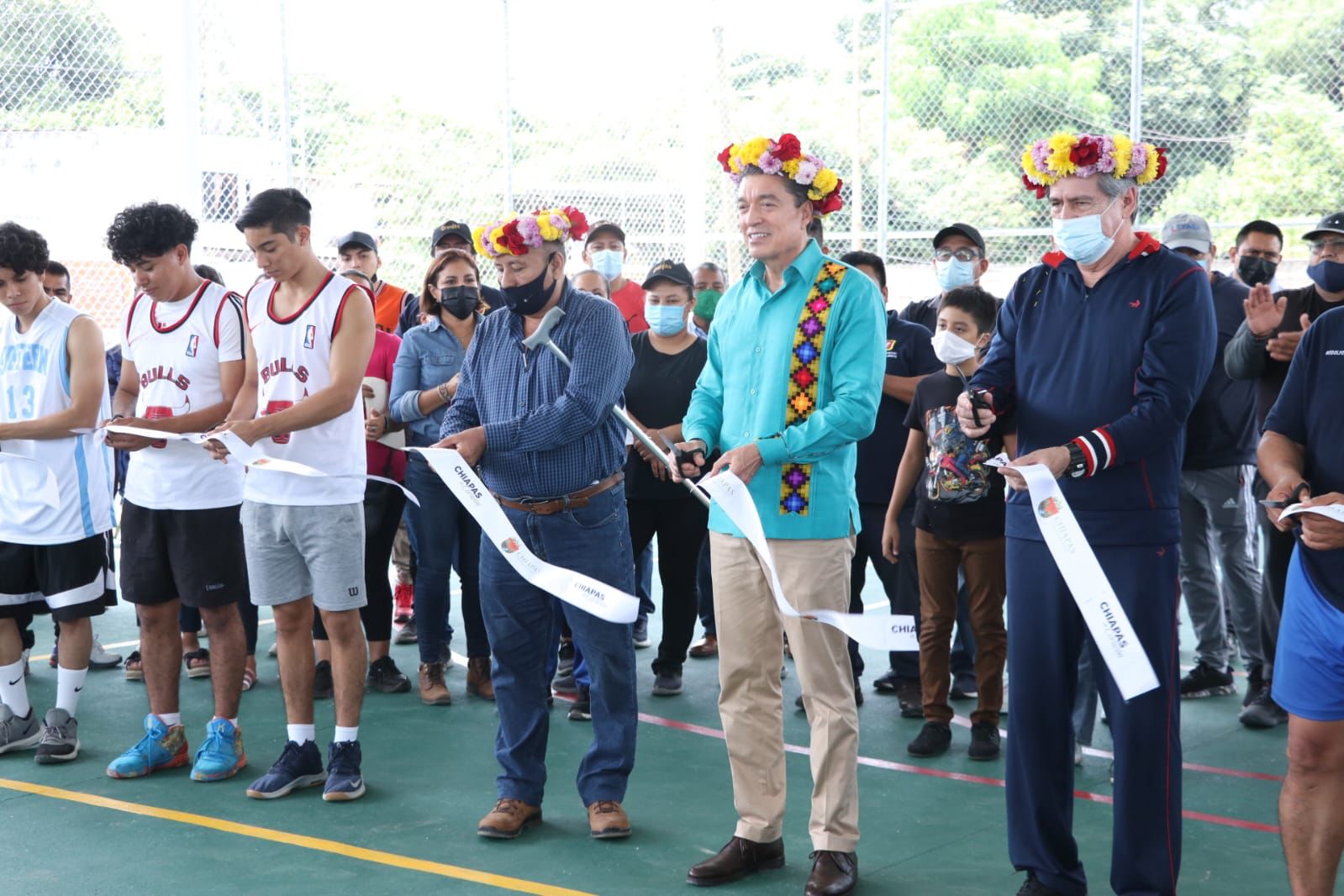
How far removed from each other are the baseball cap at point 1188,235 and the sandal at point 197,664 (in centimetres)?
482

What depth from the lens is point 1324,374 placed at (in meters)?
3.46

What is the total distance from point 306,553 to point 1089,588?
2.67 m

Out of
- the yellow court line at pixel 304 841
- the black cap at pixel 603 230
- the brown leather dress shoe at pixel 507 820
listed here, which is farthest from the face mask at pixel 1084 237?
the black cap at pixel 603 230

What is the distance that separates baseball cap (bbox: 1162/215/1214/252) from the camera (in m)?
6.63

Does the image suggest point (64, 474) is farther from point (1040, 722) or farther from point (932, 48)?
point (932, 48)

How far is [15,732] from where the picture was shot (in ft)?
18.6

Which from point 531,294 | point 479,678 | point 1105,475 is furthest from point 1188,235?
point 479,678

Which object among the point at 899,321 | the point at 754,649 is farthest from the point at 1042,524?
the point at 899,321

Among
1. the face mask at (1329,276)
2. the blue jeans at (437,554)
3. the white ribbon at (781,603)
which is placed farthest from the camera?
the blue jeans at (437,554)

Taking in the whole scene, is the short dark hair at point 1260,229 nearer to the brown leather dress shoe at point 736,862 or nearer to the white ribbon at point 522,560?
the white ribbon at point 522,560

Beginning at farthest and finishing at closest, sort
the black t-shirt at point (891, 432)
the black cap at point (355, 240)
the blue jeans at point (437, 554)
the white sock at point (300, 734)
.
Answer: the black cap at point (355, 240) < the blue jeans at point (437, 554) < the black t-shirt at point (891, 432) < the white sock at point (300, 734)

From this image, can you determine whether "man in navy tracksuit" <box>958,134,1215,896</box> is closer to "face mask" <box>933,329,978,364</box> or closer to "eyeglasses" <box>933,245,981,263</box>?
"face mask" <box>933,329,978,364</box>

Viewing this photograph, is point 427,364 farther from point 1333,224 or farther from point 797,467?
point 1333,224

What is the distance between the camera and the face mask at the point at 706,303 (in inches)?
306
